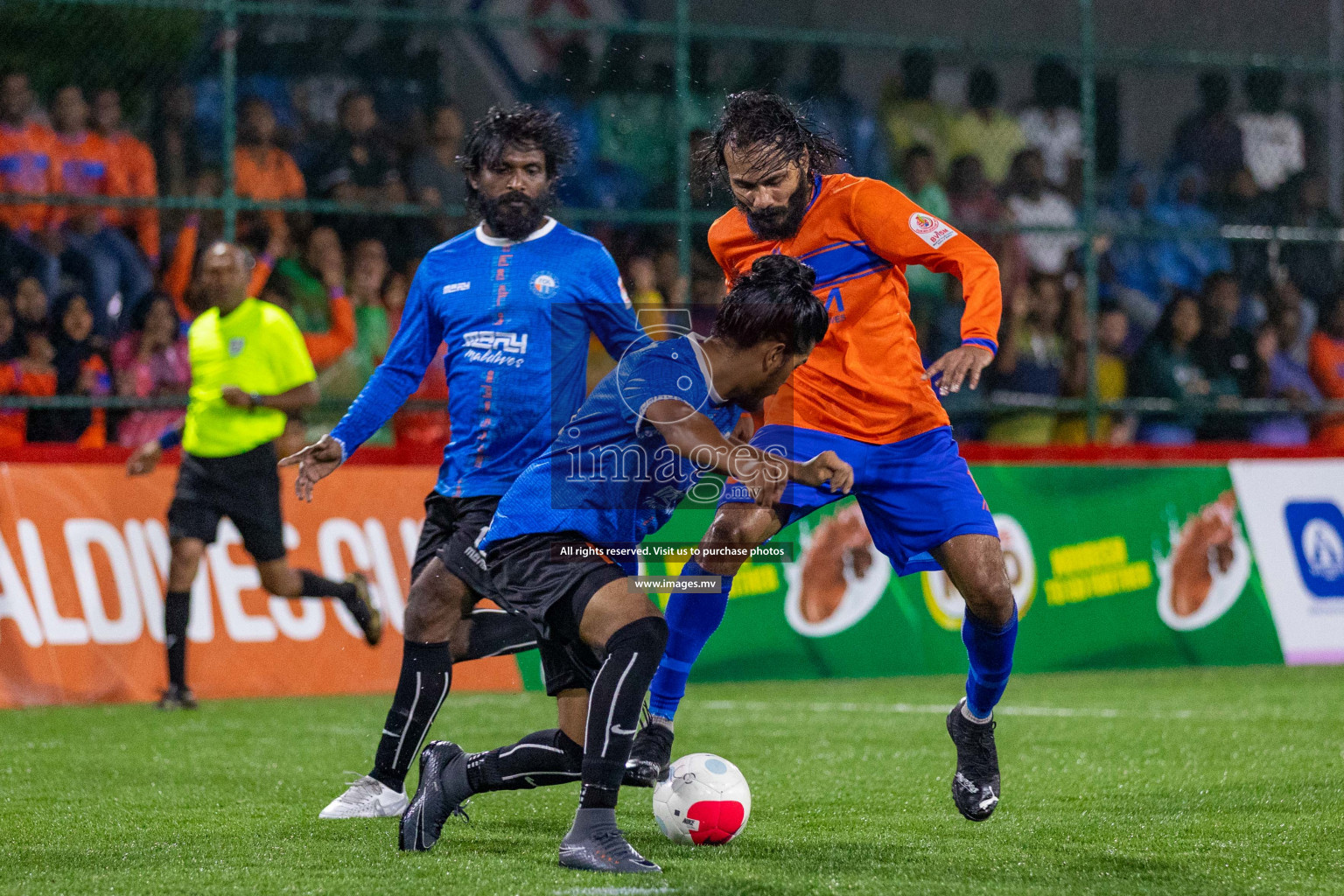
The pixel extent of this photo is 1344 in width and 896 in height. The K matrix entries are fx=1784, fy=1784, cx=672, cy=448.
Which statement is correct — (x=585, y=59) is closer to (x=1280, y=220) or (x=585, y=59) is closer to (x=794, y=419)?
(x=1280, y=220)

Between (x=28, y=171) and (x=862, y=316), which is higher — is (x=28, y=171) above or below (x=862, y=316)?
above

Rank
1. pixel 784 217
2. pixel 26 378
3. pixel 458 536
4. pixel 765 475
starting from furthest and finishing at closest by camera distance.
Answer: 1. pixel 26 378
2. pixel 784 217
3. pixel 458 536
4. pixel 765 475

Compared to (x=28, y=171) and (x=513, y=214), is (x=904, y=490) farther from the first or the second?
(x=28, y=171)

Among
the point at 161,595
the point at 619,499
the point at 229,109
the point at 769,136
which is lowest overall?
the point at 161,595

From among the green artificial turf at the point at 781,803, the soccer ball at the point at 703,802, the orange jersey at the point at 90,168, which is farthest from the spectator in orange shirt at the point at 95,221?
the soccer ball at the point at 703,802

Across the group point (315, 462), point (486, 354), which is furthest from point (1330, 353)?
point (315, 462)

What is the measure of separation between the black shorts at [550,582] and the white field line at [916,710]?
4.30 metres

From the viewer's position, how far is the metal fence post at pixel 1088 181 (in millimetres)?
12039

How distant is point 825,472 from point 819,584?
20.4ft

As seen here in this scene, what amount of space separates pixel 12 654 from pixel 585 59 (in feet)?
16.8

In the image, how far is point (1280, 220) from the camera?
13039 millimetres

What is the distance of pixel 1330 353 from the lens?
41.9 ft

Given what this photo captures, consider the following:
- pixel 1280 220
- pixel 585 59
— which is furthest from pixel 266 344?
pixel 1280 220

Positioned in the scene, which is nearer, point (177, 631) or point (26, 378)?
point (177, 631)
